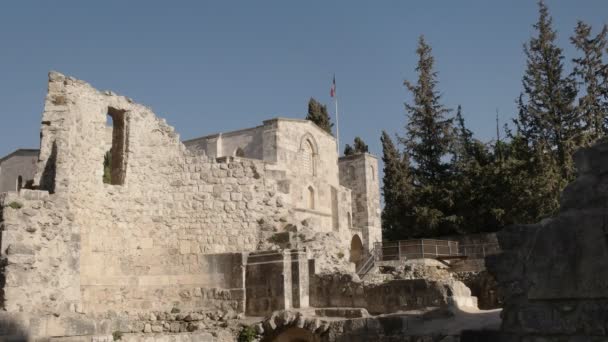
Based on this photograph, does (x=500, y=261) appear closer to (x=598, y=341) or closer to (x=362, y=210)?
(x=598, y=341)

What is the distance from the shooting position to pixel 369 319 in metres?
10.2

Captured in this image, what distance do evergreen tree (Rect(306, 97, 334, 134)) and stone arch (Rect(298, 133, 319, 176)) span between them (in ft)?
32.3

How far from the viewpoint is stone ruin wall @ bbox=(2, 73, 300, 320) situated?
1137cm

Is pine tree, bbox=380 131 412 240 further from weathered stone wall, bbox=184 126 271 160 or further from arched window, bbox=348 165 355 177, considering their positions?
weathered stone wall, bbox=184 126 271 160

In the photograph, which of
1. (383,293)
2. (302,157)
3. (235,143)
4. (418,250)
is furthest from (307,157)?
(383,293)

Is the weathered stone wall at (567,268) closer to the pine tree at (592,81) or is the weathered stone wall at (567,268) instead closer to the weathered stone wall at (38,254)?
the weathered stone wall at (38,254)

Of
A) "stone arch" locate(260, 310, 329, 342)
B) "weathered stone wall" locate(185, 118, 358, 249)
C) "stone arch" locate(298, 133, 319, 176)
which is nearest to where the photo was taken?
"stone arch" locate(260, 310, 329, 342)

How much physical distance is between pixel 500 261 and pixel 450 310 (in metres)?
4.33

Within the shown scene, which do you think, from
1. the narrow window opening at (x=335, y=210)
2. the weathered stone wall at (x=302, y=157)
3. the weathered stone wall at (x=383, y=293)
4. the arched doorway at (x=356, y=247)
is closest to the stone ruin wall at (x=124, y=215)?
the weathered stone wall at (x=383, y=293)

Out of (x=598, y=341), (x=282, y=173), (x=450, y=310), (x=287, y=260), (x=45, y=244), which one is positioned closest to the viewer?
(x=598, y=341)

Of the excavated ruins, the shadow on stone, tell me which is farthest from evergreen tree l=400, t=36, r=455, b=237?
the shadow on stone

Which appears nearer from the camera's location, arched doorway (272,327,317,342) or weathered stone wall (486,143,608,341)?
weathered stone wall (486,143,608,341)

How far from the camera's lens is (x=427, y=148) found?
3412 centimetres

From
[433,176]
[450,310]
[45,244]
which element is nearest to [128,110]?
[45,244]
